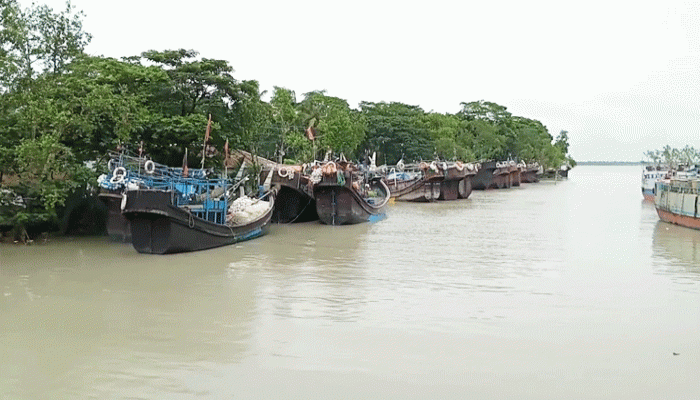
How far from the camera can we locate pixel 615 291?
13.7 m

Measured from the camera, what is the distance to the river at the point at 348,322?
8047 millimetres

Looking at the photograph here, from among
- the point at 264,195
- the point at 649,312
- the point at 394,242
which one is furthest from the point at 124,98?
the point at 649,312

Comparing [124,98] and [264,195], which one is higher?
[124,98]

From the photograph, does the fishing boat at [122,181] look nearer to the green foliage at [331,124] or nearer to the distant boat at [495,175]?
the green foliage at [331,124]

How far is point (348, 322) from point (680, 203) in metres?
20.7

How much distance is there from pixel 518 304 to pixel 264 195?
12.6m

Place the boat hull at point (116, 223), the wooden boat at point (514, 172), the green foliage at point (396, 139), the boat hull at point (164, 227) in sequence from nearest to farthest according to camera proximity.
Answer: the boat hull at point (164, 227), the boat hull at point (116, 223), the green foliage at point (396, 139), the wooden boat at point (514, 172)

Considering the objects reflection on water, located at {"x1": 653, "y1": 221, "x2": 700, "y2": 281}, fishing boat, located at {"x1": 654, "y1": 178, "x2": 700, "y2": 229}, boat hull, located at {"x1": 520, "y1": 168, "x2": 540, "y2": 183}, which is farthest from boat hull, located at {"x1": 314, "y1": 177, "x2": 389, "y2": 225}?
boat hull, located at {"x1": 520, "y1": 168, "x2": 540, "y2": 183}

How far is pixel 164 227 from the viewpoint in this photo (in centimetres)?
1672

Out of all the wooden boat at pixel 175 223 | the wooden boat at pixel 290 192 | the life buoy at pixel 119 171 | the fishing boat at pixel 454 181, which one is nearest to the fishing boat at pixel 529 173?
the fishing boat at pixel 454 181

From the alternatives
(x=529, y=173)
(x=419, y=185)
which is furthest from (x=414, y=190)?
(x=529, y=173)

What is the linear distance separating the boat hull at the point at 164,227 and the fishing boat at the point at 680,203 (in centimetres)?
1764

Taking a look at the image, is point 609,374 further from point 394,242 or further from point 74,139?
point 74,139

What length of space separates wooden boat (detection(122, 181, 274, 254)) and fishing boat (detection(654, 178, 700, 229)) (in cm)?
1696
